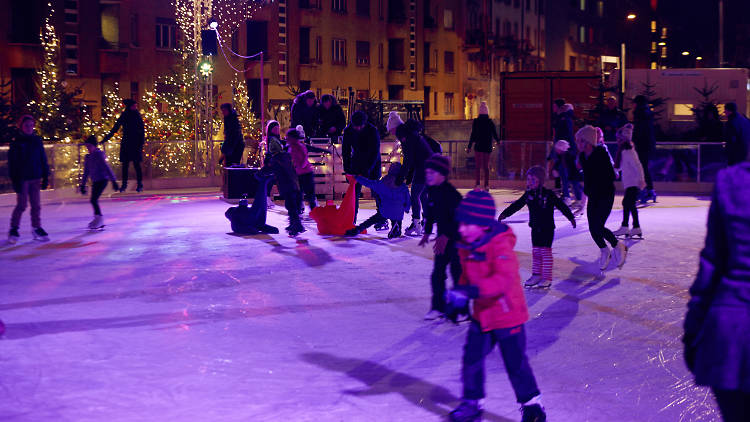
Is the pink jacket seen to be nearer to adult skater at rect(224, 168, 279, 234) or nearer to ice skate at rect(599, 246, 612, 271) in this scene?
adult skater at rect(224, 168, 279, 234)

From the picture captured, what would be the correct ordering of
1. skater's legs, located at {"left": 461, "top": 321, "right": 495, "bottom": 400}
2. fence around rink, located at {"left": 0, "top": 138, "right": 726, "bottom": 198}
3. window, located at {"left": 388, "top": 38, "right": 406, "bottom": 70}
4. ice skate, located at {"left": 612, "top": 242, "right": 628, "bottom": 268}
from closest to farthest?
skater's legs, located at {"left": 461, "top": 321, "right": 495, "bottom": 400} < ice skate, located at {"left": 612, "top": 242, "right": 628, "bottom": 268} < fence around rink, located at {"left": 0, "top": 138, "right": 726, "bottom": 198} < window, located at {"left": 388, "top": 38, "right": 406, "bottom": 70}

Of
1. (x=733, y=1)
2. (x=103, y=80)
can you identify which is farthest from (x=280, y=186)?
(x=733, y=1)

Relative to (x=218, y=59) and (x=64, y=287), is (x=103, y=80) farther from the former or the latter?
(x=64, y=287)

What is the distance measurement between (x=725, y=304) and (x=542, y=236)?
585 cm

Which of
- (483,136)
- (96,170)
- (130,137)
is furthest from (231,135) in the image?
(483,136)

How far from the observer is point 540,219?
888 cm

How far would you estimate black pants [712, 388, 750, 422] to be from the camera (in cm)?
309

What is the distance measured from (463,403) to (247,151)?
66.9 ft

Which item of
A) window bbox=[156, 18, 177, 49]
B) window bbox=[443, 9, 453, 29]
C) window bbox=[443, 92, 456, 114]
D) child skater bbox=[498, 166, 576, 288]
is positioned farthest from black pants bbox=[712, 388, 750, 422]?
window bbox=[443, 9, 453, 29]

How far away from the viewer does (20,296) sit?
8.78 meters

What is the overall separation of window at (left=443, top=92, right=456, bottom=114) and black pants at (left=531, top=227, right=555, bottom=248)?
48102 millimetres

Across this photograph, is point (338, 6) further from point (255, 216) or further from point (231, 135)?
point (255, 216)

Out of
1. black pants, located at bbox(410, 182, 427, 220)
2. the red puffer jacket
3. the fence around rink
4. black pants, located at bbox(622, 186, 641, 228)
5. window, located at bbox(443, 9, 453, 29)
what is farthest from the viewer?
window, located at bbox(443, 9, 453, 29)

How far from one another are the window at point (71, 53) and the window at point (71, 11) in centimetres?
65
